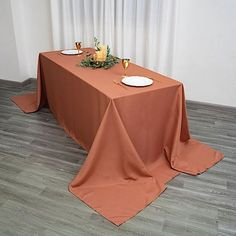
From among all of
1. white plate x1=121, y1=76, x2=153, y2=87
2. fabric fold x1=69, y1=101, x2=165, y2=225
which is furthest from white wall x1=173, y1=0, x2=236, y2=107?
fabric fold x1=69, y1=101, x2=165, y2=225

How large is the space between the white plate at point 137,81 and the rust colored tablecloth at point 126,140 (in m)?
0.06

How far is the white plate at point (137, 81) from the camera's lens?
1.87m

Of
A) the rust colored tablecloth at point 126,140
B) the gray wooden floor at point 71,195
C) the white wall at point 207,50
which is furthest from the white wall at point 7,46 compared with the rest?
the white wall at point 207,50

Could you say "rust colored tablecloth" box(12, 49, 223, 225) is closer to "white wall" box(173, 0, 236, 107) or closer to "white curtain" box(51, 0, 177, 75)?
"white curtain" box(51, 0, 177, 75)

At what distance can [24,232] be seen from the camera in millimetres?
1549

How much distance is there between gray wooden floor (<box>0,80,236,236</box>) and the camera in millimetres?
1580

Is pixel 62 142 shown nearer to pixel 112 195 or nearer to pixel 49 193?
pixel 49 193

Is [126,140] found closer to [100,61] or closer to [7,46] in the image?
[100,61]

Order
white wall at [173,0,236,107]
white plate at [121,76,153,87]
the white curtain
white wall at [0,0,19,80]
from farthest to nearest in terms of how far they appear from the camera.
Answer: white wall at [0,0,19,80] → the white curtain → white wall at [173,0,236,107] → white plate at [121,76,153,87]

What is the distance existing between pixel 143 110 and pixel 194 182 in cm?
64

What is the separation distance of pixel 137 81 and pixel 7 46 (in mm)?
2300

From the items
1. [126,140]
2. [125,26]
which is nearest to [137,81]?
[126,140]

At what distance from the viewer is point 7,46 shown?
3490mm

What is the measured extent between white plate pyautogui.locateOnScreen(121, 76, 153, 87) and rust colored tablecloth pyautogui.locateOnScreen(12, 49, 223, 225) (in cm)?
6
